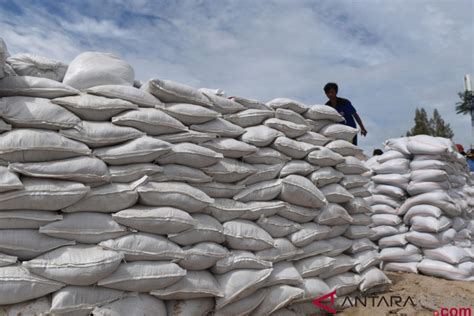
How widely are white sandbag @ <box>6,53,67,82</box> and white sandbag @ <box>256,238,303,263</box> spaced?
62.0 inches

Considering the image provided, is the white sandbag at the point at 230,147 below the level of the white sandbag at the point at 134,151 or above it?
above

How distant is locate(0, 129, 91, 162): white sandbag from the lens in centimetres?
159

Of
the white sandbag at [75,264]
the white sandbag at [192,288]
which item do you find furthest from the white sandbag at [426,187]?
the white sandbag at [75,264]

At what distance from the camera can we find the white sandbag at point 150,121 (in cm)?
188

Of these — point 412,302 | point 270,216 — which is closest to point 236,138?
point 270,216

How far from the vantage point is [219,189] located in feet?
6.91

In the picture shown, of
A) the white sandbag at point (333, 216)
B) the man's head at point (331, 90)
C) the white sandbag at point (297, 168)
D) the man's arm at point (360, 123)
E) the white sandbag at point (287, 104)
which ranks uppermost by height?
the man's head at point (331, 90)

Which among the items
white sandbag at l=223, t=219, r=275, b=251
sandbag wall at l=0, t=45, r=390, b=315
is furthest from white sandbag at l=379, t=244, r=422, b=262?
white sandbag at l=223, t=219, r=275, b=251

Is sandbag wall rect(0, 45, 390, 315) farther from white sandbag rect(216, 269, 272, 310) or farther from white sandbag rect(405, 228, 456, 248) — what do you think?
white sandbag rect(405, 228, 456, 248)

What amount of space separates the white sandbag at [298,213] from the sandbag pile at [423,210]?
152 centimetres

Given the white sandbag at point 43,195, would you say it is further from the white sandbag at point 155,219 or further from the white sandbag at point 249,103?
the white sandbag at point 249,103

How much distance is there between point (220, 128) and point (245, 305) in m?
1.05

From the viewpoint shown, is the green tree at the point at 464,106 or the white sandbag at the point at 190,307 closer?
the white sandbag at the point at 190,307

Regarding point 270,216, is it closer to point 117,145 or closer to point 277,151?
point 277,151
